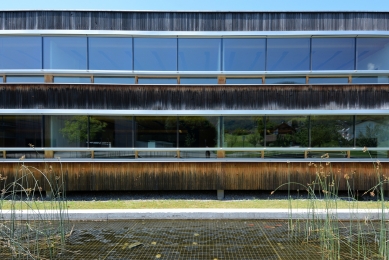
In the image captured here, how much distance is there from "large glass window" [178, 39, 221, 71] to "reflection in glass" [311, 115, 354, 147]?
173 inches

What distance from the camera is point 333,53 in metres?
10.4

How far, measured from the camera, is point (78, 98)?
10.2m

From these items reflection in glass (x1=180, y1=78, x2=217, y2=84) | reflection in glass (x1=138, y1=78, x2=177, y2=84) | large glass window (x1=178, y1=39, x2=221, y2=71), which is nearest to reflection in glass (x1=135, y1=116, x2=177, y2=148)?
reflection in glass (x1=138, y1=78, x2=177, y2=84)

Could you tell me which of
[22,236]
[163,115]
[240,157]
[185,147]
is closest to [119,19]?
[163,115]

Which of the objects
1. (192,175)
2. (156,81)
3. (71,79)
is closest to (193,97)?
(156,81)

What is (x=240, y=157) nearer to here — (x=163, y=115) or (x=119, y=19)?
(x=163, y=115)

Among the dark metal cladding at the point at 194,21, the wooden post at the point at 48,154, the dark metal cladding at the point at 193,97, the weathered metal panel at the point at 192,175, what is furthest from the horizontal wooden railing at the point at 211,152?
the dark metal cladding at the point at 194,21

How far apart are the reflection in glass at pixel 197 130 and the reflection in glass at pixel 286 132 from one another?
2063mm

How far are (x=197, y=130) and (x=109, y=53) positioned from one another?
4561 mm

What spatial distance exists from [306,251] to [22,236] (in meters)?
Result: 5.44

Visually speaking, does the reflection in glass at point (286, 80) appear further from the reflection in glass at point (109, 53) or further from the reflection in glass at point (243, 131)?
the reflection in glass at point (109, 53)

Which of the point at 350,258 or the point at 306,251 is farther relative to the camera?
the point at 306,251

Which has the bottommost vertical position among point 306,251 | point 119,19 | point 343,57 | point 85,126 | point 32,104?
point 306,251

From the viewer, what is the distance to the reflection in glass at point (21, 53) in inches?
404
